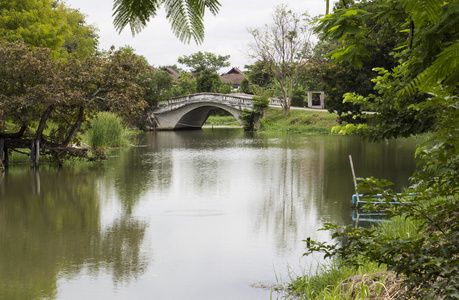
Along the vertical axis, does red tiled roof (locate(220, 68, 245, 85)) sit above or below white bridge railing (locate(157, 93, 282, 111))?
above

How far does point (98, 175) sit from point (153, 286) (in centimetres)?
925

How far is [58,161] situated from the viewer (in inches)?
653

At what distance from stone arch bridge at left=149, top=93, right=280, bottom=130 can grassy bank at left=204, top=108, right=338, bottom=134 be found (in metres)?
2.03

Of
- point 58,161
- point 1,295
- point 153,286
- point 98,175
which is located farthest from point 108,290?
point 58,161

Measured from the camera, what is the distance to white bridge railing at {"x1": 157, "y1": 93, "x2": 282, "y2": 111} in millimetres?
40188

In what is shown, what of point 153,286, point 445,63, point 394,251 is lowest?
point 153,286

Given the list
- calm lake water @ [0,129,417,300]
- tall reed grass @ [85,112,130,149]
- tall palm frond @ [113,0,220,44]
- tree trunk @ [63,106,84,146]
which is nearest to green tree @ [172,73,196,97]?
tall reed grass @ [85,112,130,149]

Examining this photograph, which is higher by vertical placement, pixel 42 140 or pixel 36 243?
pixel 42 140

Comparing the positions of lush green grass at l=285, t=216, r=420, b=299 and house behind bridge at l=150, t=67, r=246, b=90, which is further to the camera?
A: house behind bridge at l=150, t=67, r=246, b=90

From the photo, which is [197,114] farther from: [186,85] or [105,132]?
[105,132]

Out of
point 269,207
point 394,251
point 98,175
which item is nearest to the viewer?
point 394,251

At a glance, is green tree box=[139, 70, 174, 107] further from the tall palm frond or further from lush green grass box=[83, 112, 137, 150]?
the tall palm frond

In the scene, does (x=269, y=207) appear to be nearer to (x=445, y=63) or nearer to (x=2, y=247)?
(x=2, y=247)

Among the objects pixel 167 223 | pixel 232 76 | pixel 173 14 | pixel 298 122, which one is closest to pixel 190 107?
pixel 298 122
